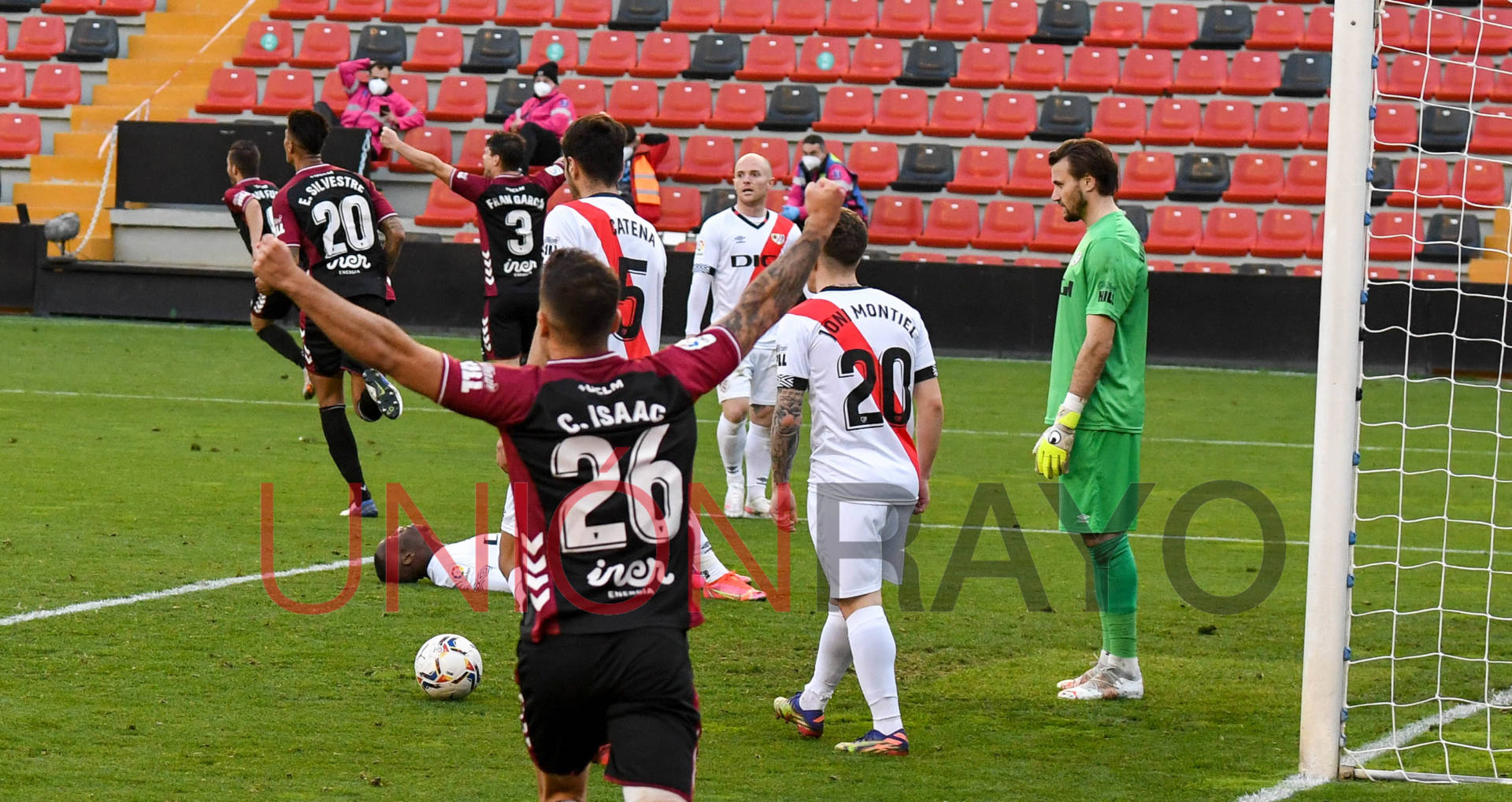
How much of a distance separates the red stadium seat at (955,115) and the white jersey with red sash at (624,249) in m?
15.4

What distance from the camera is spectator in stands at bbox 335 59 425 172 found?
67.6 ft

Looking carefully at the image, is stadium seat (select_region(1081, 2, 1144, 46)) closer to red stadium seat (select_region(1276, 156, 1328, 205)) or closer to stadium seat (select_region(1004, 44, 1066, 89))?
stadium seat (select_region(1004, 44, 1066, 89))

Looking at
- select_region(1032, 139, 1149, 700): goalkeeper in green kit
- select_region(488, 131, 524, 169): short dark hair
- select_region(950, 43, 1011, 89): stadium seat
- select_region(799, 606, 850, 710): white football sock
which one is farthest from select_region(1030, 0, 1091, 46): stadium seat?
select_region(799, 606, 850, 710): white football sock

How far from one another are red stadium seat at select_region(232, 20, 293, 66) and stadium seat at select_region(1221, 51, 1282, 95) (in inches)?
529

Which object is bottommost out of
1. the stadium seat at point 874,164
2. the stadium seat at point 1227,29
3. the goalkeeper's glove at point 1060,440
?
the goalkeeper's glove at point 1060,440

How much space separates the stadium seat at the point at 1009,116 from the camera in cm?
2197

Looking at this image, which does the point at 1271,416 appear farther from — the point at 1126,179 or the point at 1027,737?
the point at 1027,737

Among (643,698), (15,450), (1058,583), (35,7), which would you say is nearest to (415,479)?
(15,450)

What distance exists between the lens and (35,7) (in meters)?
25.2

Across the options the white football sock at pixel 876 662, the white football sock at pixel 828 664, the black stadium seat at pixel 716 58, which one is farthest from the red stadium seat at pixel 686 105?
the white football sock at pixel 876 662

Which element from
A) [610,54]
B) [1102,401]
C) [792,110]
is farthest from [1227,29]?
[1102,401]

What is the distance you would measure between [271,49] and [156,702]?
66.2ft

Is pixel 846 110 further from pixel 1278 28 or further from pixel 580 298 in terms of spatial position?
pixel 580 298

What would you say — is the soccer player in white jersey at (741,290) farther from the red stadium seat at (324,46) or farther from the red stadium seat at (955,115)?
the red stadium seat at (324,46)
